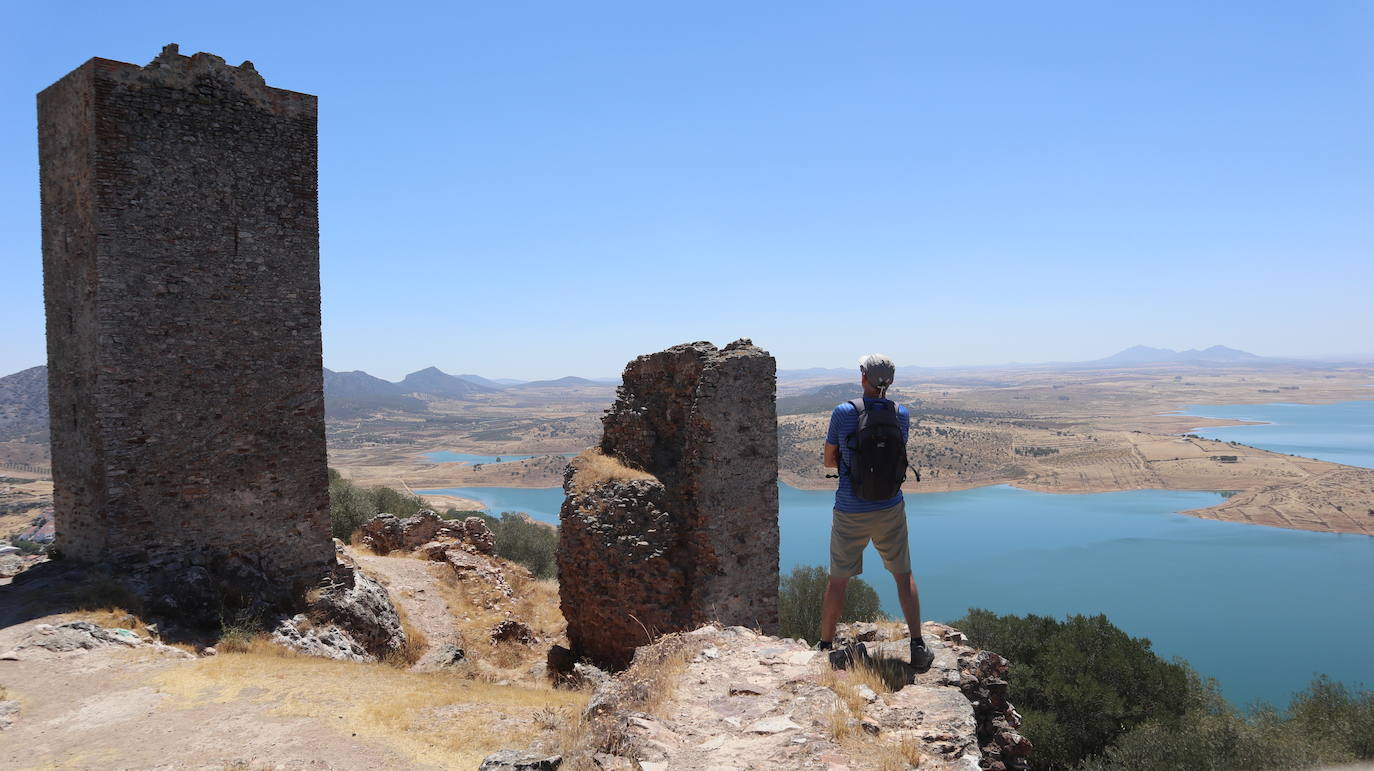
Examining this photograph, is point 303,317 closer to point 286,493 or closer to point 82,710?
point 286,493

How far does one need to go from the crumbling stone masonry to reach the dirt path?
210 cm

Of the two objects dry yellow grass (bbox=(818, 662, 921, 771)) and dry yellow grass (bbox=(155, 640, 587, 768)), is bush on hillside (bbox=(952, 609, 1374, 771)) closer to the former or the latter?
dry yellow grass (bbox=(818, 662, 921, 771))

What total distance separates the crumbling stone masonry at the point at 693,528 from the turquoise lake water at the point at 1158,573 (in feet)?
75.1

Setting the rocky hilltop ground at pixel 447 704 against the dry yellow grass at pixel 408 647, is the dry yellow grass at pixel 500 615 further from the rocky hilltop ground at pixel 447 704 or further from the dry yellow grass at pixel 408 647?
the rocky hilltop ground at pixel 447 704

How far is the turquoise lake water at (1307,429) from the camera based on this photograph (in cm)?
9050

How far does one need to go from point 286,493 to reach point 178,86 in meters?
5.13

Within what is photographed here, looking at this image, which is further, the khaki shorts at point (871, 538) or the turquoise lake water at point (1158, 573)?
the turquoise lake water at point (1158, 573)

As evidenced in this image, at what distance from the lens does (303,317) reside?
9.73m

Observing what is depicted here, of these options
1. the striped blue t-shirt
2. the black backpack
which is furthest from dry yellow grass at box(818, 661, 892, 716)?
the black backpack

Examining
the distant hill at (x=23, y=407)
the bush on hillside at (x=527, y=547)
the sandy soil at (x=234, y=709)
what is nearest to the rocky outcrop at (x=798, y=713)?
the sandy soil at (x=234, y=709)

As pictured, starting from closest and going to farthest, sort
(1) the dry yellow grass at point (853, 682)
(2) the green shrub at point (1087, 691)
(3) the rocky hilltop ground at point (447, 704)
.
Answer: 1. (3) the rocky hilltop ground at point (447, 704)
2. (1) the dry yellow grass at point (853, 682)
3. (2) the green shrub at point (1087, 691)

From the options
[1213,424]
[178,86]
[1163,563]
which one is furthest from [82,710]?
[1213,424]

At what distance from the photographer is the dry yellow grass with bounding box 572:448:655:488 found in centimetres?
1004

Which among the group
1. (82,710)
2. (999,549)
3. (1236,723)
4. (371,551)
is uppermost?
(82,710)
